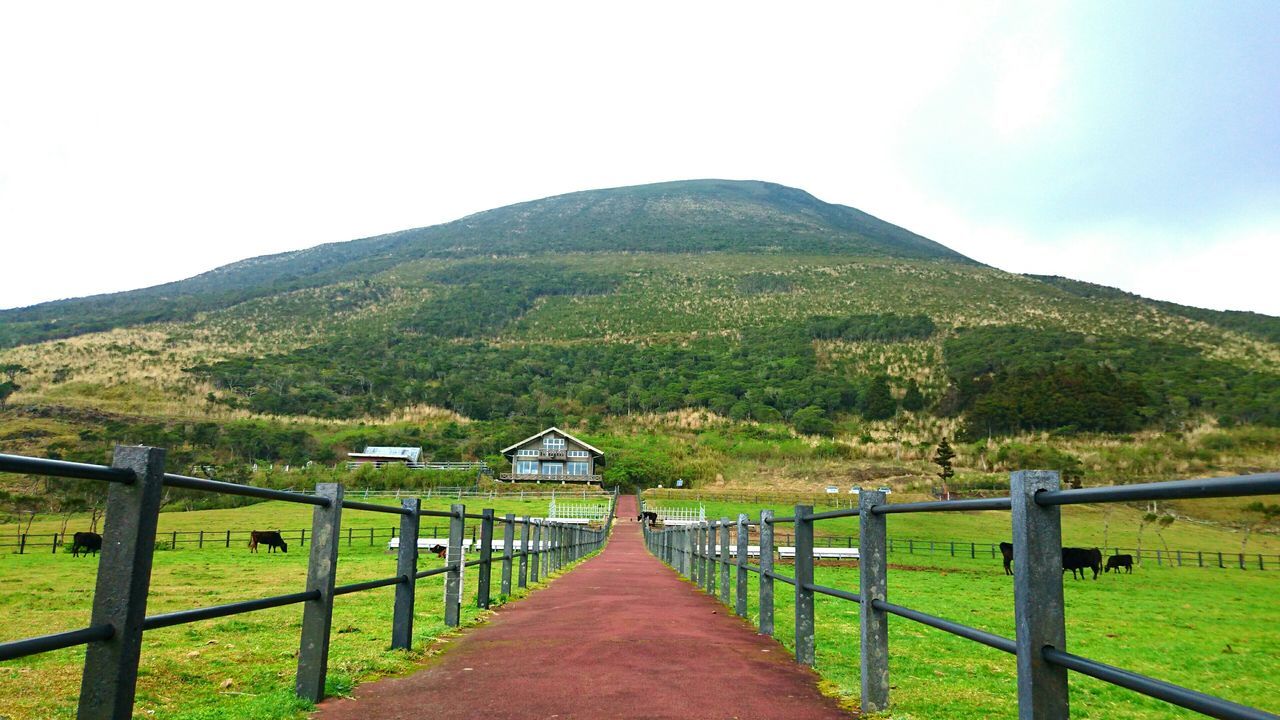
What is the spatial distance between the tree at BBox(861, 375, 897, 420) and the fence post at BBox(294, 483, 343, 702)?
9455cm

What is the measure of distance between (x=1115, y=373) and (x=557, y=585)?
9585 cm

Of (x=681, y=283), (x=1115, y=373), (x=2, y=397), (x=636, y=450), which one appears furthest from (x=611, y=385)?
(x=2, y=397)

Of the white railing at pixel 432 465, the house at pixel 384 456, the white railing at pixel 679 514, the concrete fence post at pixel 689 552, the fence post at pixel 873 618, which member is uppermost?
the house at pixel 384 456

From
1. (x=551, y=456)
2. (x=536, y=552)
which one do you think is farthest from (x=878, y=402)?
(x=536, y=552)

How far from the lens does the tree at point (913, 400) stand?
95.5 meters

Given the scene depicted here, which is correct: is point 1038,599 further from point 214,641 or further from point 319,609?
point 214,641

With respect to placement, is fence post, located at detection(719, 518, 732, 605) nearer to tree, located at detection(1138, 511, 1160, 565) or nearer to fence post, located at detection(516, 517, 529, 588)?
fence post, located at detection(516, 517, 529, 588)

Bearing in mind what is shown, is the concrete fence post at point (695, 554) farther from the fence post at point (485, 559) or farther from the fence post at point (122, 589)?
the fence post at point (122, 589)

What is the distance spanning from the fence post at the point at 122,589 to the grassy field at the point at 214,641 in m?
1.57

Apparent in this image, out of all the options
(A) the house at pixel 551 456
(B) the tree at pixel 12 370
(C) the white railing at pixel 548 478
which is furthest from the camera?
(B) the tree at pixel 12 370

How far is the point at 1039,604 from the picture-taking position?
2.62 m

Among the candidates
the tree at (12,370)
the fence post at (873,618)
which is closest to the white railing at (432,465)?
the tree at (12,370)

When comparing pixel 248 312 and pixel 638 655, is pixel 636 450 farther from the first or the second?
pixel 248 312

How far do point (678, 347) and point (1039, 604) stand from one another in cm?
12625
